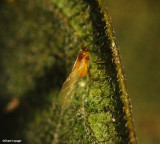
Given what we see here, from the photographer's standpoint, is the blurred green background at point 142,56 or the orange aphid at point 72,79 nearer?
the orange aphid at point 72,79

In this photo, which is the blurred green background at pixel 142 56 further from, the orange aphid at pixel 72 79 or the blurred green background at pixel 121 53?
the orange aphid at pixel 72 79

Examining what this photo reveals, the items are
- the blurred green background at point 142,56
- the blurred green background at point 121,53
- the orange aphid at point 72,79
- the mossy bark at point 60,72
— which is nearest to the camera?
the mossy bark at point 60,72

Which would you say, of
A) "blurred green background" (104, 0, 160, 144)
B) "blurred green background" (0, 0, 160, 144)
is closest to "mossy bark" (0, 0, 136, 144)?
"blurred green background" (0, 0, 160, 144)

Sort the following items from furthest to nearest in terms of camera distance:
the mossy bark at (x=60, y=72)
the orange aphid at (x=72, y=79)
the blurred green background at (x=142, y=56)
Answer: the blurred green background at (x=142, y=56) → the orange aphid at (x=72, y=79) → the mossy bark at (x=60, y=72)

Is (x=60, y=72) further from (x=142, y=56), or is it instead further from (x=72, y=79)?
(x=142, y=56)

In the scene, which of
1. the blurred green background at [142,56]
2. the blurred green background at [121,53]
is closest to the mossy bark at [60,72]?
the blurred green background at [121,53]

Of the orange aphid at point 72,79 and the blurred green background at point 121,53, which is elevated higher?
the blurred green background at point 121,53

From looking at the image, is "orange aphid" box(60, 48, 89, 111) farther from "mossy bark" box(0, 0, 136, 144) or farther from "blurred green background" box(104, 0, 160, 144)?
"blurred green background" box(104, 0, 160, 144)
